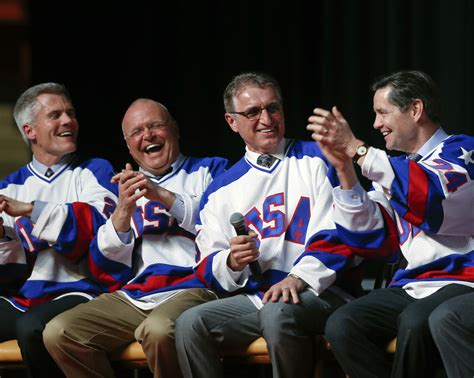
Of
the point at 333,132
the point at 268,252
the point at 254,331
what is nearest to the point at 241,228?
the point at 268,252

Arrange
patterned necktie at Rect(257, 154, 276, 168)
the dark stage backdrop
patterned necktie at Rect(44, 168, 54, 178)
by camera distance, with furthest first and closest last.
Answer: the dark stage backdrop → patterned necktie at Rect(44, 168, 54, 178) → patterned necktie at Rect(257, 154, 276, 168)

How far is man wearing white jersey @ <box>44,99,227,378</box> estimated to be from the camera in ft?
13.2

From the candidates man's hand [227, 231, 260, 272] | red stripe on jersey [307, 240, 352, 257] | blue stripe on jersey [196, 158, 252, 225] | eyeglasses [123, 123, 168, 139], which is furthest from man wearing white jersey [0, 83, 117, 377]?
red stripe on jersey [307, 240, 352, 257]

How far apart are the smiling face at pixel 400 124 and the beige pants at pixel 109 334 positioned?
3.24ft

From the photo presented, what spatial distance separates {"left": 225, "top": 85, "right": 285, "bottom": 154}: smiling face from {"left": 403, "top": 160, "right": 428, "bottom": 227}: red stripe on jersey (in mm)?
794

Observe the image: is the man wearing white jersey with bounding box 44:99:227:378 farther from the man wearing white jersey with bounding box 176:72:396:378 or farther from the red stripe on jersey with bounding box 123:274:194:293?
the man wearing white jersey with bounding box 176:72:396:378

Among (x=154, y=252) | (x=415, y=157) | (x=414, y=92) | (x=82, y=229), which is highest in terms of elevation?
(x=414, y=92)

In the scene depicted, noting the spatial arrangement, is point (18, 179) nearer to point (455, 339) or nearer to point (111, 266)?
point (111, 266)

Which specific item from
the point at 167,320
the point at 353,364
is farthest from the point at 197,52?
the point at 353,364

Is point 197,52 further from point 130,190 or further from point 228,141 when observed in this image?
point 130,190

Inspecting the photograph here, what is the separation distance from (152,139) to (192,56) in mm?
1286

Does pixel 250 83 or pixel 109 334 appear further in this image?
pixel 250 83

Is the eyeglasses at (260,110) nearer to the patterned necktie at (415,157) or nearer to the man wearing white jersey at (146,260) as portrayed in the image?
the man wearing white jersey at (146,260)

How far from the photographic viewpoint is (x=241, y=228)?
3.84 meters
